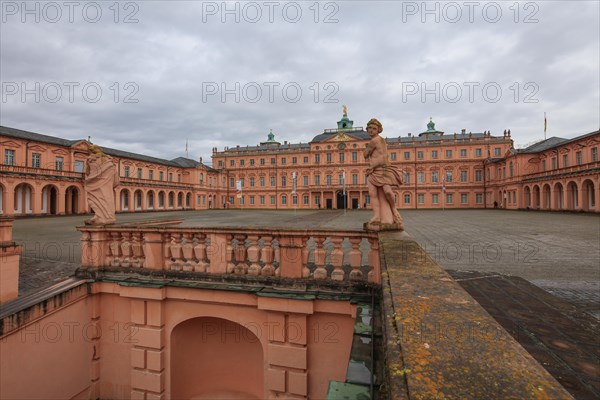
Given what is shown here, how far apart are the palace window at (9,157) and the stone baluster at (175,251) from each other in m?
38.3

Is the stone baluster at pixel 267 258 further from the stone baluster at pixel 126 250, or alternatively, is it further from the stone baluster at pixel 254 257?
the stone baluster at pixel 126 250

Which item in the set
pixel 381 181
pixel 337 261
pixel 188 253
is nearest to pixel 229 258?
pixel 188 253

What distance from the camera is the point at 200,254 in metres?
4.59

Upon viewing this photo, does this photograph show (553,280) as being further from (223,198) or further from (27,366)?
(223,198)

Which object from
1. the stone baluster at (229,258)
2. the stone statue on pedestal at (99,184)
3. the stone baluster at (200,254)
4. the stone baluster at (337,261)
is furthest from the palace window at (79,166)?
the stone baluster at (337,261)

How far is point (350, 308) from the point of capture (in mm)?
3842

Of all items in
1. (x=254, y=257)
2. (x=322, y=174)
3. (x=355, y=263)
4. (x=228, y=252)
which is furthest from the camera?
(x=322, y=174)

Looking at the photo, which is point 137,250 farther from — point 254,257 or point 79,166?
point 79,166

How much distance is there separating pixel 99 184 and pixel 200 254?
2.17m

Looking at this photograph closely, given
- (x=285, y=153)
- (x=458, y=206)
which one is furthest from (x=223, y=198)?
(x=458, y=206)

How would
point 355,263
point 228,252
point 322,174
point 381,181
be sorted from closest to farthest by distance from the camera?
1. point 355,263
2. point 381,181
3. point 228,252
4. point 322,174

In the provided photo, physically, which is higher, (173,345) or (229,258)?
(229,258)

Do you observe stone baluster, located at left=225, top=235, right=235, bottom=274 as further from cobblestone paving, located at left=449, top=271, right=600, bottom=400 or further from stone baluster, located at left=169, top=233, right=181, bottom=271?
cobblestone paving, located at left=449, top=271, right=600, bottom=400

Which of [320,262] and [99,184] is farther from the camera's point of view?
[99,184]
